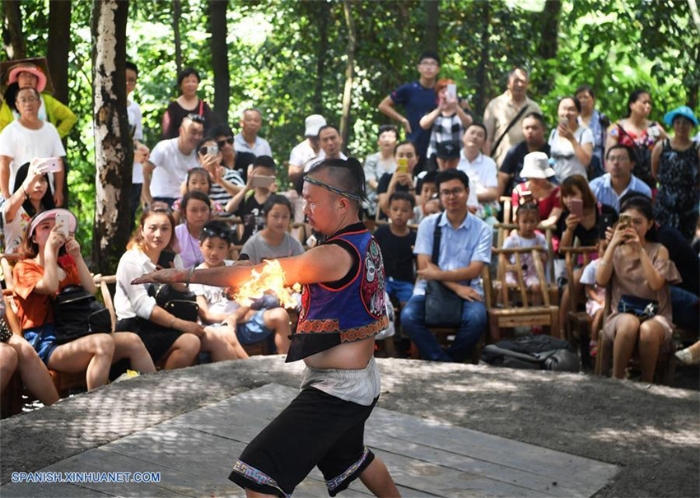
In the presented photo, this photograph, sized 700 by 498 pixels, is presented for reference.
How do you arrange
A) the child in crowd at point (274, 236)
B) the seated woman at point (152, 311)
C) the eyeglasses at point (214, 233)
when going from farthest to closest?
the child in crowd at point (274, 236) < the eyeglasses at point (214, 233) < the seated woman at point (152, 311)

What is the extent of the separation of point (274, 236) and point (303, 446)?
4.14 meters

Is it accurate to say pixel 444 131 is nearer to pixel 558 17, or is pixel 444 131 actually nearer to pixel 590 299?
pixel 590 299

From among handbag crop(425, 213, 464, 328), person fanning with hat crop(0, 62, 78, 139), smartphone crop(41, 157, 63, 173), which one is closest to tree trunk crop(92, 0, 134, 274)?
person fanning with hat crop(0, 62, 78, 139)

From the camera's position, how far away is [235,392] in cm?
638

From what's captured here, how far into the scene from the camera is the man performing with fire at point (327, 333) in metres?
4.03

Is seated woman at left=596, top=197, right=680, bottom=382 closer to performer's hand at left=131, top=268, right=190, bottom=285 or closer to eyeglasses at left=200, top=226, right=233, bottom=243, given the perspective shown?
eyeglasses at left=200, top=226, right=233, bottom=243

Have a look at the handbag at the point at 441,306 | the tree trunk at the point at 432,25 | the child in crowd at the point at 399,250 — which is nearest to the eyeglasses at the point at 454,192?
the child in crowd at the point at 399,250

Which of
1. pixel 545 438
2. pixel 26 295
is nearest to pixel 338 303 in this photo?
pixel 545 438

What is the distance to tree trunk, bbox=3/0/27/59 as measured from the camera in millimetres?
10859

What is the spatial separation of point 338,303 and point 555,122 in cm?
1024

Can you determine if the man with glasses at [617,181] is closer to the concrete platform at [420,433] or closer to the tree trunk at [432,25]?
the concrete platform at [420,433]

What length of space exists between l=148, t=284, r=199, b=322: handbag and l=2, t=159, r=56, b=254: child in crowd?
3.33 feet

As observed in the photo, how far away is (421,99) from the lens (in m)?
11.3

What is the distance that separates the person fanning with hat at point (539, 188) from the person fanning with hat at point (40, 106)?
13.5 ft
